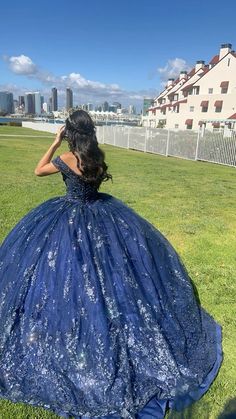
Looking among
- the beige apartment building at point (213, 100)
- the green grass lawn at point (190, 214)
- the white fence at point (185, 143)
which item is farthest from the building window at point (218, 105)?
the green grass lawn at point (190, 214)

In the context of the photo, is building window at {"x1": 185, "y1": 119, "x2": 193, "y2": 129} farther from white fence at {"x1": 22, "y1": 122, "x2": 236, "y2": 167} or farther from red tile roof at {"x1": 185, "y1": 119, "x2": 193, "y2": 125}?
white fence at {"x1": 22, "y1": 122, "x2": 236, "y2": 167}

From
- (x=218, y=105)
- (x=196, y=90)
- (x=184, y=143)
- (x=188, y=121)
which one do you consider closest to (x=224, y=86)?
(x=218, y=105)

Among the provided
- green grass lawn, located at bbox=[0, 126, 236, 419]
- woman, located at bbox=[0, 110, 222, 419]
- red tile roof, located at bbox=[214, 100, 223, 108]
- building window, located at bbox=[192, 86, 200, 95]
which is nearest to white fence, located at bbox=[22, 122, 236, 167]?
green grass lawn, located at bbox=[0, 126, 236, 419]

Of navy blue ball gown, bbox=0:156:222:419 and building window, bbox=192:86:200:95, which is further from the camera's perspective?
building window, bbox=192:86:200:95

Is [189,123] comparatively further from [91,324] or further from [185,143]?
[91,324]

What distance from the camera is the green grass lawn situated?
288cm

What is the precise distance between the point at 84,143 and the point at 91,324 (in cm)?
142

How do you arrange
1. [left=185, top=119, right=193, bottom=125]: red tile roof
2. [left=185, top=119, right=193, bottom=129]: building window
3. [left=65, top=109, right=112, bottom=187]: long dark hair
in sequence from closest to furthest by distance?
[left=65, top=109, right=112, bottom=187]: long dark hair, [left=185, top=119, right=193, bottom=125]: red tile roof, [left=185, top=119, right=193, bottom=129]: building window

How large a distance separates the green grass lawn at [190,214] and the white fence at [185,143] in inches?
59.8

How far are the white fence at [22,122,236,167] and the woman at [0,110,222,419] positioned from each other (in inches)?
593

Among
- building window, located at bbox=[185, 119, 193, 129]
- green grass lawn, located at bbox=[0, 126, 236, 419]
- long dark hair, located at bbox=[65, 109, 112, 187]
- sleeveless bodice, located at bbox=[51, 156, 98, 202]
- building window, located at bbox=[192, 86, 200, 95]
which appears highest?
building window, located at bbox=[192, 86, 200, 95]

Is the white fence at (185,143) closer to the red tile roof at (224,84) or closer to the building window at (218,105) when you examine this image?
the building window at (218,105)

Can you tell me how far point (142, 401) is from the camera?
2439mm

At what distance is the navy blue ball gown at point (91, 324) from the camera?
7.98 ft
